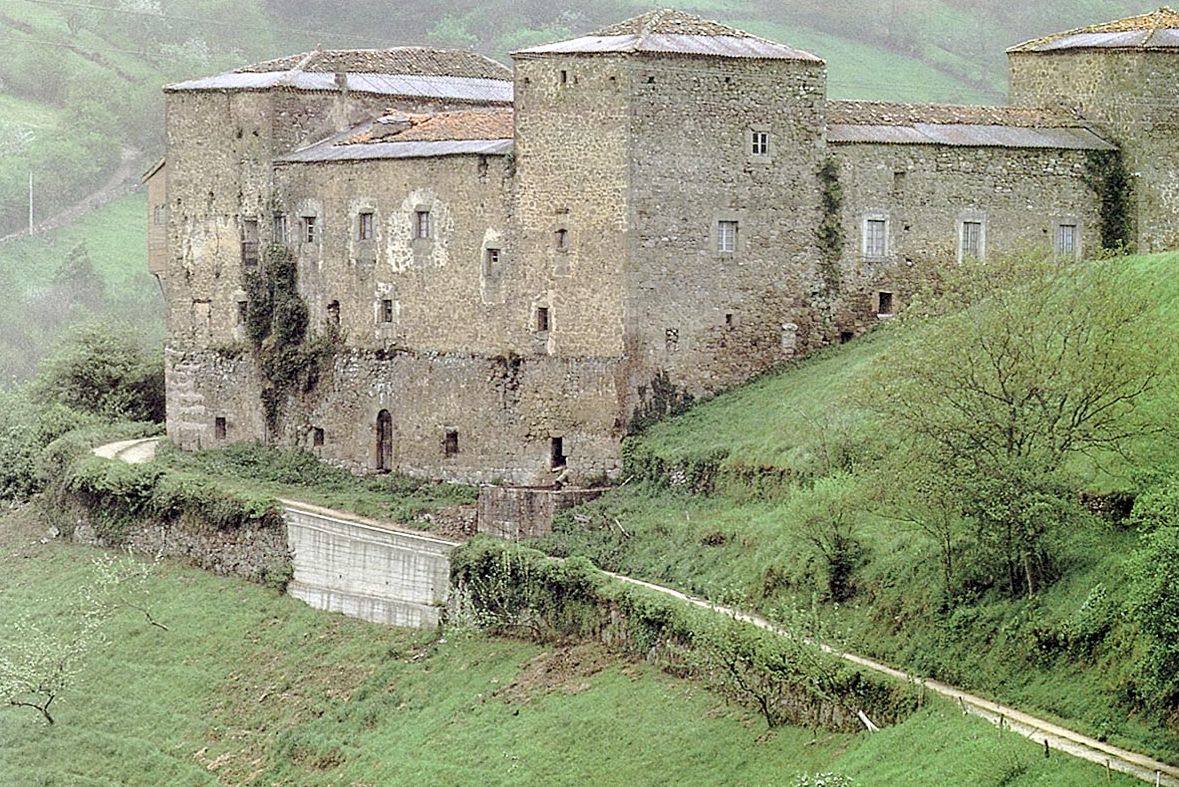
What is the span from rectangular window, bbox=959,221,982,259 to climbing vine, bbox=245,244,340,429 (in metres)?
15.2

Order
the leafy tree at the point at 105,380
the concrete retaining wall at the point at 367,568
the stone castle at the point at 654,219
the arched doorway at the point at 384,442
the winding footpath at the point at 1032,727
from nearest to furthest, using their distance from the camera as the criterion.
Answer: the winding footpath at the point at 1032,727
the concrete retaining wall at the point at 367,568
the stone castle at the point at 654,219
the arched doorway at the point at 384,442
the leafy tree at the point at 105,380

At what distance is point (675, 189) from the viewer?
54.6 metres

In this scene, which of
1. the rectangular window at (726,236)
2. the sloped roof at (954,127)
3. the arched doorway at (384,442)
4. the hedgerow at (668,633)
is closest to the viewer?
the hedgerow at (668,633)

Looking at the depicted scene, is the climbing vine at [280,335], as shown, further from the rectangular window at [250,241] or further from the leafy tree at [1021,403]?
the leafy tree at [1021,403]

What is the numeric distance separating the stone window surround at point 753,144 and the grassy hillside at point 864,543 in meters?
4.41

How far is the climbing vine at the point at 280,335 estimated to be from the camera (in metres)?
62.5

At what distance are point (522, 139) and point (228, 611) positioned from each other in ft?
39.6

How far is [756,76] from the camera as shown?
55094 mm

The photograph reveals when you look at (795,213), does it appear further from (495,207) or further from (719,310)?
(495,207)

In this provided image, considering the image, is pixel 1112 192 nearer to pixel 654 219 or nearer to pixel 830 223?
pixel 830 223

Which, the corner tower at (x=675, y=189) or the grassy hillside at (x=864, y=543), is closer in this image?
the grassy hillside at (x=864, y=543)

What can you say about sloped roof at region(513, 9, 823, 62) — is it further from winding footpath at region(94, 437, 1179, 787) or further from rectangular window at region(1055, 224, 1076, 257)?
winding footpath at region(94, 437, 1179, 787)

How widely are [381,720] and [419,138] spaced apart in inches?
642

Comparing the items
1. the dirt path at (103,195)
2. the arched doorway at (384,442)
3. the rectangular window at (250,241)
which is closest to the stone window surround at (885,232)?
the arched doorway at (384,442)
